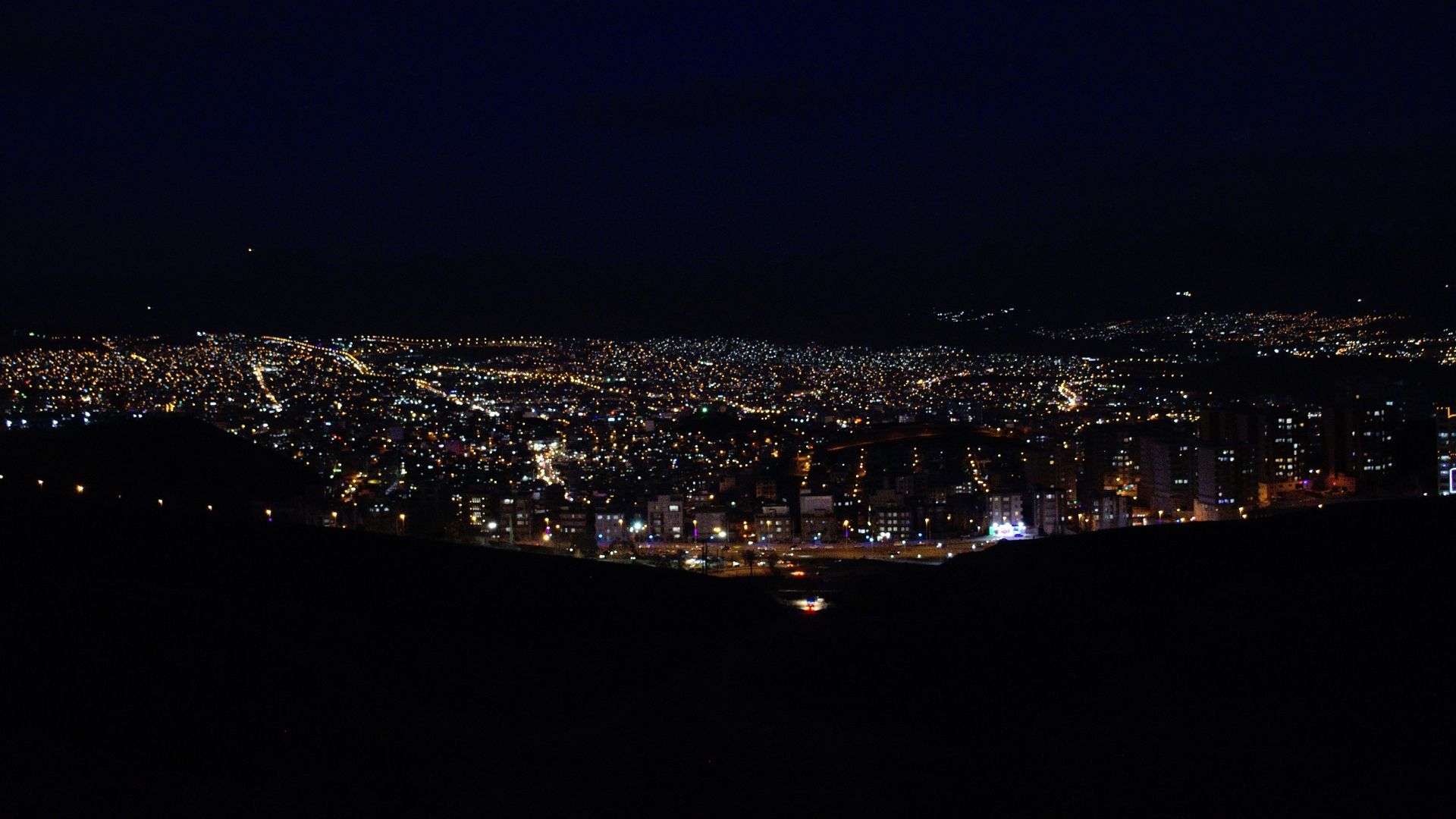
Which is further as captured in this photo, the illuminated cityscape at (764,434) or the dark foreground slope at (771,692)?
the illuminated cityscape at (764,434)

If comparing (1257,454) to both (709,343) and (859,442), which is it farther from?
(709,343)

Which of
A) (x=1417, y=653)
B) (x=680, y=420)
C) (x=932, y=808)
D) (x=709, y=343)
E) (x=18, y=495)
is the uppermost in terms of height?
(x=709, y=343)

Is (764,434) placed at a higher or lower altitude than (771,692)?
higher

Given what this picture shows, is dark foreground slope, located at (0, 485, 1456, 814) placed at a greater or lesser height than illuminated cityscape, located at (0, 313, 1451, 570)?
lesser

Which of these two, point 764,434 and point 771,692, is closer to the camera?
point 771,692

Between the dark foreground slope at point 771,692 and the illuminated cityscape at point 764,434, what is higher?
the illuminated cityscape at point 764,434

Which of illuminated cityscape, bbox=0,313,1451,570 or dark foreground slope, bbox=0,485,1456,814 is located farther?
illuminated cityscape, bbox=0,313,1451,570

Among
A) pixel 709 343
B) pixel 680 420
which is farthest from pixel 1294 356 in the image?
pixel 709 343

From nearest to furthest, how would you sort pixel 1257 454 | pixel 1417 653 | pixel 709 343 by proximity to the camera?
pixel 1417 653, pixel 1257 454, pixel 709 343
